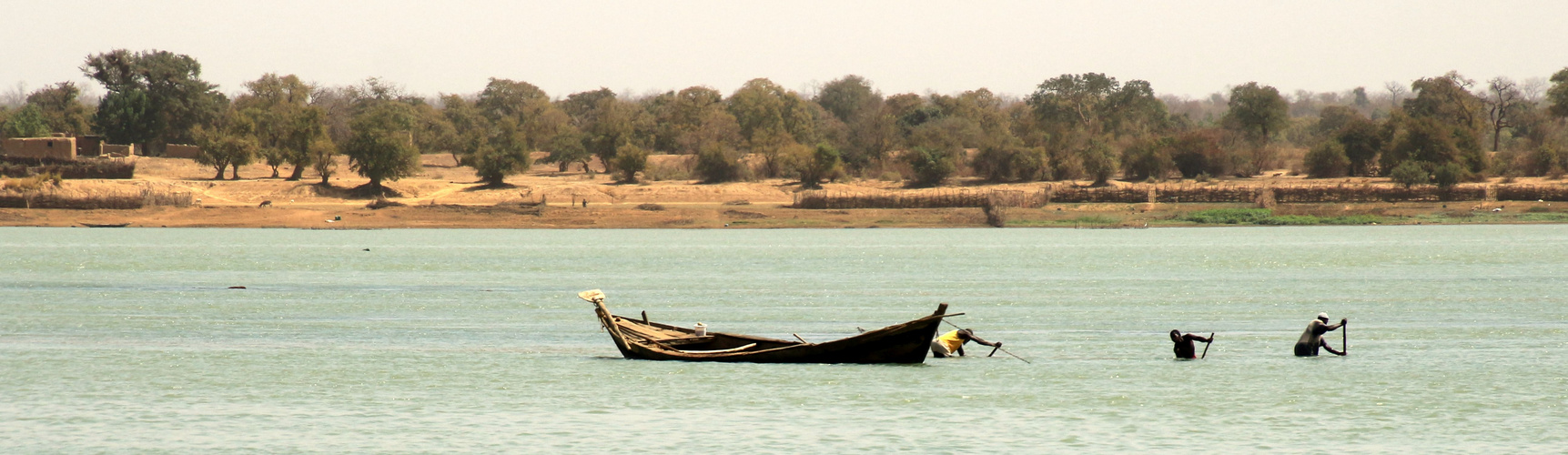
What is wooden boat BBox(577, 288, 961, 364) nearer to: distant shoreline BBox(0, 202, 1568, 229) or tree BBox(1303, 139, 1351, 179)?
distant shoreline BBox(0, 202, 1568, 229)

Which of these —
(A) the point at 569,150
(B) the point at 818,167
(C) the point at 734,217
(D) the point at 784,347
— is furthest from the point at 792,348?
(A) the point at 569,150

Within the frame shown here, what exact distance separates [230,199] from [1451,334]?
235 ft

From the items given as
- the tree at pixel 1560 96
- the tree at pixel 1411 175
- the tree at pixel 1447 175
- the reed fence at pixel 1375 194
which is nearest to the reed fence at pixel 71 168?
the reed fence at pixel 1375 194

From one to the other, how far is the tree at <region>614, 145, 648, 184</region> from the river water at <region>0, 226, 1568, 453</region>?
3557cm

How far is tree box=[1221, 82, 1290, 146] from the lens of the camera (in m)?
105

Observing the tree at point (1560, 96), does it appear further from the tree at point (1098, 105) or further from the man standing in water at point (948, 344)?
the man standing in water at point (948, 344)

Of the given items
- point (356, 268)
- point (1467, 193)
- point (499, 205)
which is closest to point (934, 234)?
point (499, 205)

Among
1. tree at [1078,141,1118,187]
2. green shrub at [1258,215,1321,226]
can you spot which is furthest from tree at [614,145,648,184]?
green shrub at [1258,215,1321,226]

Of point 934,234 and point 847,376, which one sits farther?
point 934,234

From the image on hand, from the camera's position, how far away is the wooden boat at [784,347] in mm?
23188

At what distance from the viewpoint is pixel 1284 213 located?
82562 mm

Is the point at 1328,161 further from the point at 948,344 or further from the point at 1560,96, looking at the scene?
the point at 948,344

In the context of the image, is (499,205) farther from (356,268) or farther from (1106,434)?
(1106,434)

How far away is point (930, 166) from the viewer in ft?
290
